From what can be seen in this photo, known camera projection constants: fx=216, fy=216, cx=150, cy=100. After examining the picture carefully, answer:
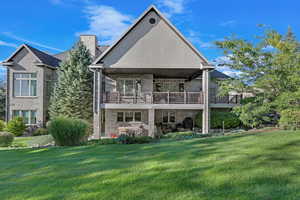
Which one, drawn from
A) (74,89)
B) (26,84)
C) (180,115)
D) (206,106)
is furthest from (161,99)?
(26,84)

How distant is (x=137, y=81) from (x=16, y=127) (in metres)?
11.2

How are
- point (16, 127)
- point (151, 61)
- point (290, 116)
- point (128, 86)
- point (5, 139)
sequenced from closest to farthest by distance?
point (290, 116), point (5, 139), point (151, 61), point (16, 127), point (128, 86)

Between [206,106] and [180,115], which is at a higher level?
[206,106]

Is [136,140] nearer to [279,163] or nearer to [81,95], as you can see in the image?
[279,163]

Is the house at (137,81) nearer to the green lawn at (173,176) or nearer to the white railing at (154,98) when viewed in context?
the white railing at (154,98)

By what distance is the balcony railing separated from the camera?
55.3 feet

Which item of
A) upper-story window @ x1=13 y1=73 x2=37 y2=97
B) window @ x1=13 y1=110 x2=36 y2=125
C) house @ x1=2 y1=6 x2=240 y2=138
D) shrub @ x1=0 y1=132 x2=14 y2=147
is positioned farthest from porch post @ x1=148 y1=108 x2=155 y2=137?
upper-story window @ x1=13 y1=73 x2=37 y2=97

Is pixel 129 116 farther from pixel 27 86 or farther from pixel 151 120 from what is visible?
pixel 27 86

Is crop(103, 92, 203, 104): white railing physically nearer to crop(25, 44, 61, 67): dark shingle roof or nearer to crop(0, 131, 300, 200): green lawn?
crop(25, 44, 61, 67): dark shingle roof

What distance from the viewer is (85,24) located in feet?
83.4

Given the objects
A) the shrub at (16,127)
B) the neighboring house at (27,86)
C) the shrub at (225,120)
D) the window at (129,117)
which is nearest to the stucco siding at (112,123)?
the window at (129,117)

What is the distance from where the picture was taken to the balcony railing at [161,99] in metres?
16.8

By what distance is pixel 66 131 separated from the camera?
36.0 feet

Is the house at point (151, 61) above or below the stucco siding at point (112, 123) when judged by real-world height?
above
